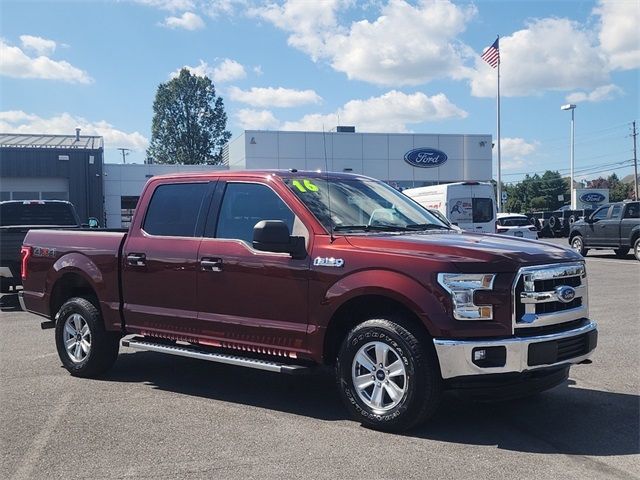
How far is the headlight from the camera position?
4594 millimetres

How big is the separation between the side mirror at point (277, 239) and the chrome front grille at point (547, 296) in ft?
5.54

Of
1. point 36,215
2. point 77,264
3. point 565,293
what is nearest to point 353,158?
point 36,215

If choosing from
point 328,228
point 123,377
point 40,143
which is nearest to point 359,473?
point 328,228

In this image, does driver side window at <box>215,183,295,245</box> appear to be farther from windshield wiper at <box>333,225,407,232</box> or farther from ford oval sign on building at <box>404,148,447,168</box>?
ford oval sign on building at <box>404,148,447,168</box>

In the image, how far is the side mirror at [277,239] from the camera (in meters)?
5.12

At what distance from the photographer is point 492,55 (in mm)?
35062

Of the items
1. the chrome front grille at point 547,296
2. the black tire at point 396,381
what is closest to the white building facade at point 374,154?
the chrome front grille at point 547,296

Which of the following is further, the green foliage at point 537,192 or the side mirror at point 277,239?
the green foliage at point 537,192

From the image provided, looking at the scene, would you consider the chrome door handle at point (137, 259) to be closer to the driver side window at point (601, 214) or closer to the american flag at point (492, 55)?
the driver side window at point (601, 214)

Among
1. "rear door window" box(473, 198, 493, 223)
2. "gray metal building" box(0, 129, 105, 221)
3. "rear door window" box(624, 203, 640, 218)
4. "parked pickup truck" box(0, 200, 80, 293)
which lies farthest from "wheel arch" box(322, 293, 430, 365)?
"gray metal building" box(0, 129, 105, 221)

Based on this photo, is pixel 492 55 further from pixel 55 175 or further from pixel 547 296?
pixel 547 296

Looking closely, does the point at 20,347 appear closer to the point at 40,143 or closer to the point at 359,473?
the point at 359,473

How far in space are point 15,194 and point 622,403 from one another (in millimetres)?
36925

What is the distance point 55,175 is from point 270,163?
39.8 ft
